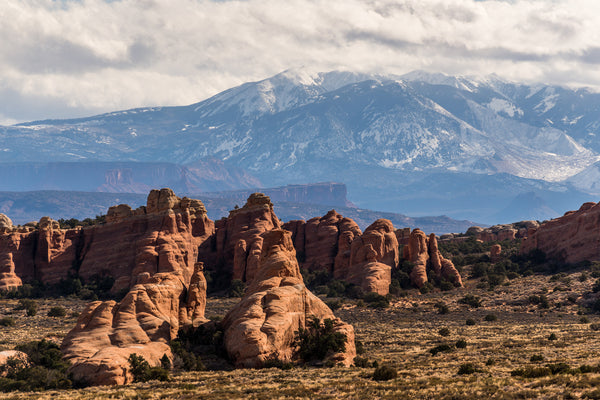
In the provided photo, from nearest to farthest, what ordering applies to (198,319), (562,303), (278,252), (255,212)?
(198,319) < (278,252) < (562,303) < (255,212)

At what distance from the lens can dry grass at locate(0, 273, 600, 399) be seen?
44.8m

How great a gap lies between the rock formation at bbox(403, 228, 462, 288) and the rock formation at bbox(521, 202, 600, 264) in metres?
19.0

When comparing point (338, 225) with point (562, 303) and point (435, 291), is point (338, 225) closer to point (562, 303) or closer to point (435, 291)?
point (435, 291)

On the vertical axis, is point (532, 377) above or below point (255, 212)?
below

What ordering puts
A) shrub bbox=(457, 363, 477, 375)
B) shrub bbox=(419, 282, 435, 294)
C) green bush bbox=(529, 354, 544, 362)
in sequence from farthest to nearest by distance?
shrub bbox=(419, 282, 435, 294), green bush bbox=(529, 354, 544, 362), shrub bbox=(457, 363, 477, 375)

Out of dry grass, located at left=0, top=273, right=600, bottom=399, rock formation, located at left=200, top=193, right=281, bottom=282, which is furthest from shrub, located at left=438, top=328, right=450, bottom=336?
rock formation, located at left=200, top=193, right=281, bottom=282

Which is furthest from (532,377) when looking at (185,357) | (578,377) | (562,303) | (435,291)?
(435,291)

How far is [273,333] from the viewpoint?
190ft

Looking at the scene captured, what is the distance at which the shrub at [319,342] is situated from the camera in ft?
197

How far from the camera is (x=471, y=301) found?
105500 mm

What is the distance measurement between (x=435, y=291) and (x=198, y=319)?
61225mm

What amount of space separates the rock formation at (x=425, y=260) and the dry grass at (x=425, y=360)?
61.8 feet

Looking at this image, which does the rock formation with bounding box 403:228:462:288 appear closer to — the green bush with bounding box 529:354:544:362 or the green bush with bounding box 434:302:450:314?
the green bush with bounding box 434:302:450:314

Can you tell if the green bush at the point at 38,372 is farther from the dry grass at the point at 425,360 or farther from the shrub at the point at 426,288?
the shrub at the point at 426,288
